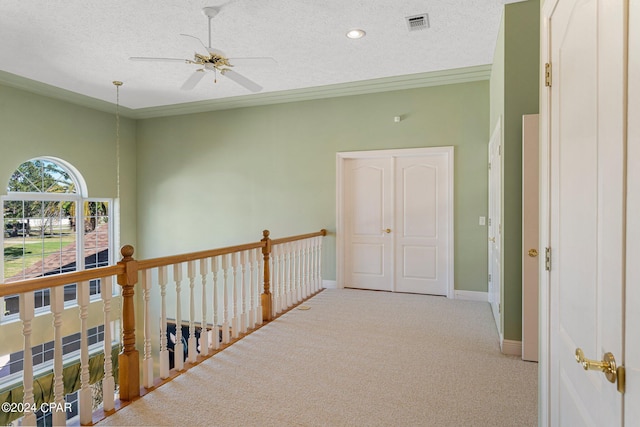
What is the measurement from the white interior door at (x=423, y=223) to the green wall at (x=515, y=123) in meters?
1.89

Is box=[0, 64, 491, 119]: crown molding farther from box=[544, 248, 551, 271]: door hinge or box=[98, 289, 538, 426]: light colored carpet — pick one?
box=[544, 248, 551, 271]: door hinge

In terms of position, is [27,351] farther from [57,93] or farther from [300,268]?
[57,93]

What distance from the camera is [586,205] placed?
40.6 inches

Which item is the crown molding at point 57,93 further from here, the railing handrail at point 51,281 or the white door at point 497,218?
the white door at point 497,218

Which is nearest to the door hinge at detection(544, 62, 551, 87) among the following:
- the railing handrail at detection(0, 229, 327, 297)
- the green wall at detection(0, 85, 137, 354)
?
the railing handrail at detection(0, 229, 327, 297)

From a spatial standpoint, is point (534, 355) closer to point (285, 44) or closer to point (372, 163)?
point (372, 163)

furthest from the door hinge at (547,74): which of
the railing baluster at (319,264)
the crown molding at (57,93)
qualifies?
the crown molding at (57,93)

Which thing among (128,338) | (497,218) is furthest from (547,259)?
(128,338)

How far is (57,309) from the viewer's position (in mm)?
2082

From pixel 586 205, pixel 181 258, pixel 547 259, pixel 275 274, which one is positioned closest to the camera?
pixel 586 205

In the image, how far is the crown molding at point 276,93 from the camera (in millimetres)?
4820

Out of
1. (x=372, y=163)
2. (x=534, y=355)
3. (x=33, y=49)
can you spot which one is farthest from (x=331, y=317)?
(x=33, y=49)

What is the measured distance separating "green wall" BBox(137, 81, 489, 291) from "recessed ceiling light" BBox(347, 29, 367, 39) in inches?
65.8

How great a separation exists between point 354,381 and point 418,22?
3.19 metres
